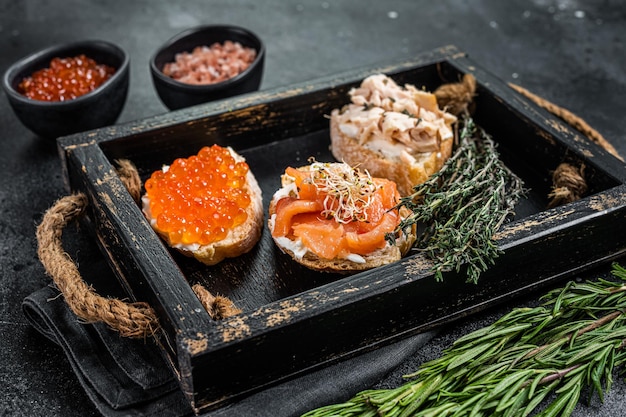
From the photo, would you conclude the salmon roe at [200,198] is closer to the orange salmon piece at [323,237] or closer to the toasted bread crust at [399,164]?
the orange salmon piece at [323,237]

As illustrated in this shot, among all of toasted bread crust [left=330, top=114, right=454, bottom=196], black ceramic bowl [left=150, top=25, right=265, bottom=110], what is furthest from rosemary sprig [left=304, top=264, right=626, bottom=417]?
black ceramic bowl [left=150, top=25, right=265, bottom=110]

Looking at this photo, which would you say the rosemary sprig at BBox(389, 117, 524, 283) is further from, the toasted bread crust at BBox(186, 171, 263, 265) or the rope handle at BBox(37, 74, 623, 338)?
the toasted bread crust at BBox(186, 171, 263, 265)

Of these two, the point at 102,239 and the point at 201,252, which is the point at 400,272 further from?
the point at 102,239

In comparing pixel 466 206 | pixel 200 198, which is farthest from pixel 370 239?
pixel 200 198

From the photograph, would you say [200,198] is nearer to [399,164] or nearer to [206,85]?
[399,164]

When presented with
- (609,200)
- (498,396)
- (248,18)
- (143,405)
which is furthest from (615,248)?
(248,18)

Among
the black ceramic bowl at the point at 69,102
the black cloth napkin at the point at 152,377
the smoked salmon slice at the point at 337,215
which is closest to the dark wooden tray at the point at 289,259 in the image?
the black cloth napkin at the point at 152,377
